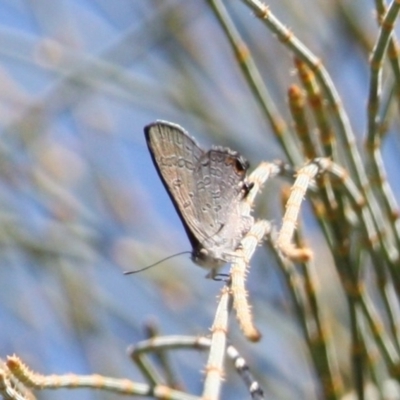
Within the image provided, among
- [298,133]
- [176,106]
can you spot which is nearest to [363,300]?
[298,133]

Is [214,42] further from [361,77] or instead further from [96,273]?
[96,273]

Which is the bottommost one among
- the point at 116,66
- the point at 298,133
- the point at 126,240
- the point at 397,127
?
the point at 298,133

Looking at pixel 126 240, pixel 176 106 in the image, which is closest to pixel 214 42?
pixel 176 106

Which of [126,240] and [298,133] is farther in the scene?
[126,240]

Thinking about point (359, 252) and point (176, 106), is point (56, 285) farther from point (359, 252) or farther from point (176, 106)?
point (359, 252)

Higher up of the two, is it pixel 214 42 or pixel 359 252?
pixel 214 42

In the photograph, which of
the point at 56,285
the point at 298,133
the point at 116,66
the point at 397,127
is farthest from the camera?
the point at 56,285

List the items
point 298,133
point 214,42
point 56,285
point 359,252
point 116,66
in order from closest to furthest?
point 298,133 < point 359,252 < point 116,66 < point 56,285 < point 214,42
